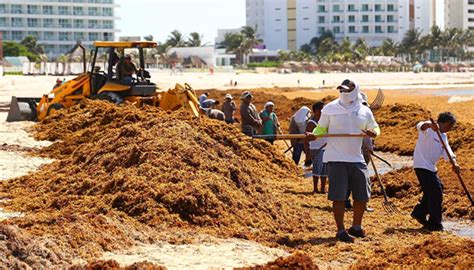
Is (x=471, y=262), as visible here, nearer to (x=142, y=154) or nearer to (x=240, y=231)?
(x=240, y=231)

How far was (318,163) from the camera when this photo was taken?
15.5m

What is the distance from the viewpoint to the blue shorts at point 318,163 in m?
15.4

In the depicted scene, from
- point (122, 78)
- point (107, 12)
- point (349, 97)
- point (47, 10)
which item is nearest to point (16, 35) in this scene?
point (47, 10)

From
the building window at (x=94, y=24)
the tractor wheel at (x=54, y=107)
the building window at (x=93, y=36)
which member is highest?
the building window at (x=94, y=24)

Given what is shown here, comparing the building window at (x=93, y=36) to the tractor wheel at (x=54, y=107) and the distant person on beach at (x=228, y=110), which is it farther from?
the distant person on beach at (x=228, y=110)

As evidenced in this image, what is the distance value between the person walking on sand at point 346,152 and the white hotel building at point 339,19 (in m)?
164

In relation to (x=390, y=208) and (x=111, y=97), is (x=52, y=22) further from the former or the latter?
(x=390, y=208)

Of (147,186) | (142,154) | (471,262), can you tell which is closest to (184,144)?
(142,154)

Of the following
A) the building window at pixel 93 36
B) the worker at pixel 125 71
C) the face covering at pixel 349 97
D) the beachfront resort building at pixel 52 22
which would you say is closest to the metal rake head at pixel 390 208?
the face covering at pixel 349 97

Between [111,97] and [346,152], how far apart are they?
621 inches

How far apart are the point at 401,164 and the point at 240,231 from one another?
33.8 ft

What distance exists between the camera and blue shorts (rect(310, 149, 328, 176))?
1535 cm

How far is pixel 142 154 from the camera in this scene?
13.6 metres

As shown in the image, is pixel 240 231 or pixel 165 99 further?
pixel 165 99
